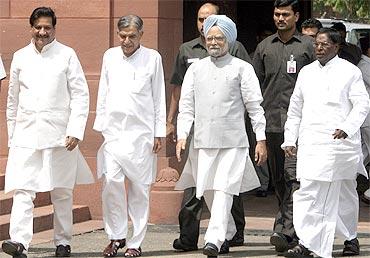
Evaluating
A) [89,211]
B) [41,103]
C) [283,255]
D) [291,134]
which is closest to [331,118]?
[291,134]

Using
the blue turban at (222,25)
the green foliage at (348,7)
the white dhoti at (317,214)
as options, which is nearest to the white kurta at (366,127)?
the white dhoti at (317,214)

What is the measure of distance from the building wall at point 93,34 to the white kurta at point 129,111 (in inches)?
81.5

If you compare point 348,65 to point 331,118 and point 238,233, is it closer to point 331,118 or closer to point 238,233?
point 331,118

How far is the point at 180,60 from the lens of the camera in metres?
11.3

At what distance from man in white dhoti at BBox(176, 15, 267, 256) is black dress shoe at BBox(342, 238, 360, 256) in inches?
39.9

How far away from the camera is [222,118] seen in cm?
1041

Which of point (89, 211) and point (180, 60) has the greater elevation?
point (180, 60)

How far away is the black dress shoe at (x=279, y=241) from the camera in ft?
35.2

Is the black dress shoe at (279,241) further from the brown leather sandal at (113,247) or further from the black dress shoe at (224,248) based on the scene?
the brown leather sandal at (113,247)

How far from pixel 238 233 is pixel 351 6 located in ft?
79.9

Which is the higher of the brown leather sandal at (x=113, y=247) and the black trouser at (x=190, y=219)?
the black trouser at (x=190, y=219)

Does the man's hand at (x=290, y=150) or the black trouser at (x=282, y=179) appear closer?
the man's hand at (x=290, y=150)

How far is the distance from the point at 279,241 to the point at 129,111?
164cm

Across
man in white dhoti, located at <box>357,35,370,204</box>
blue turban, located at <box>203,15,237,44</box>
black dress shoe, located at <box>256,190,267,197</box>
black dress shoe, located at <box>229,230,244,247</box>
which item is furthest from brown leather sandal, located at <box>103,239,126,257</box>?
black dress shoe, located at <box>256,190,267,197</box>
